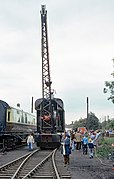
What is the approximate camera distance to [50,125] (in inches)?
1224

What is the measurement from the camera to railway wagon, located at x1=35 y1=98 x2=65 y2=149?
1150 inches

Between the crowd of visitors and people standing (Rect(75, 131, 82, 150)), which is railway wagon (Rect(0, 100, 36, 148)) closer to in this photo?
the crowd of visitors

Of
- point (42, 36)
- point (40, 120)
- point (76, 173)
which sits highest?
point (42, 36)

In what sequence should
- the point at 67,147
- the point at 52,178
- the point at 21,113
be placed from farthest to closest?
the point at 21,113 < the point at 67,147 < the point at 52,178

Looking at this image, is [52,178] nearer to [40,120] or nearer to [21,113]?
[40,120]

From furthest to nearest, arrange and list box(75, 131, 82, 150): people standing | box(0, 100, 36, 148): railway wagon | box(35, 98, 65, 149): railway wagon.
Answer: box(35, 98, 65, 149): railway wagon, box(0, 100, 36, 148): railway wagon, box(75, 131, 82, 150): people standing

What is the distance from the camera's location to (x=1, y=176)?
510 inches

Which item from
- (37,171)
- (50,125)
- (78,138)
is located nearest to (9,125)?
(50,125)

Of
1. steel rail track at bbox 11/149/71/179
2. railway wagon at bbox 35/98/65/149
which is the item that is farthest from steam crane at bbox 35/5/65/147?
steel rail track at bbox 11/149/71/179

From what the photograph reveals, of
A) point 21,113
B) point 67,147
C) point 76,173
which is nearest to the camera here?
point 76,173

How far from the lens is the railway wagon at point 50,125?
95.9 feet

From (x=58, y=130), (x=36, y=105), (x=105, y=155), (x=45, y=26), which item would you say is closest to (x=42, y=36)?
(x=45, y=26)

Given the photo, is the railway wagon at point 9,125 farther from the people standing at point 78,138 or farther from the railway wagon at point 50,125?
the people standing at point 78,138

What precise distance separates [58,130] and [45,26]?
10199mm
